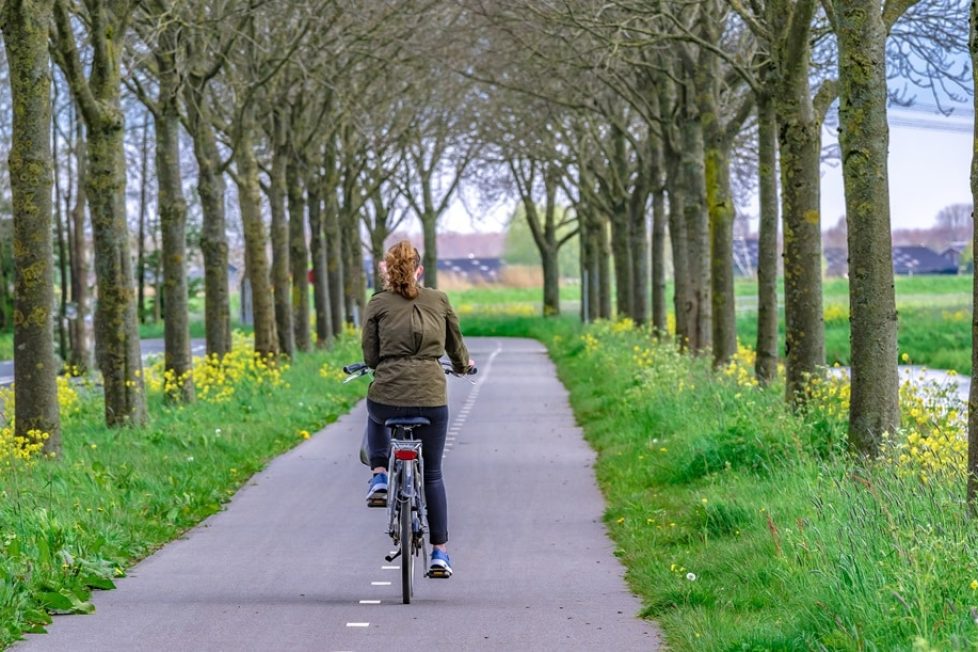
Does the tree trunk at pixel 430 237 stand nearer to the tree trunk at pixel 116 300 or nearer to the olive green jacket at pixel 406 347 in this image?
the tree trunk at pixel 116 300

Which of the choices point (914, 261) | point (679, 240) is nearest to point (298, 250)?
point (679, 240)

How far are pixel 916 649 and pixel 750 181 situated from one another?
34.3 meters

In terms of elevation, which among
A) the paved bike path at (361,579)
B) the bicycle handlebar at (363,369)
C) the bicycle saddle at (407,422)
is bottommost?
the paved bike path at (361,579)

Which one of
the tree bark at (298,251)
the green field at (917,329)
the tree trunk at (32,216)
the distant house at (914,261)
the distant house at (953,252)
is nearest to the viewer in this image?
the tree trunk at (32,216)

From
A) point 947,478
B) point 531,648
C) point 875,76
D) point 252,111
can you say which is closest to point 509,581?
point 531,648

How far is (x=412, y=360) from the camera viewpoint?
902 centimetres

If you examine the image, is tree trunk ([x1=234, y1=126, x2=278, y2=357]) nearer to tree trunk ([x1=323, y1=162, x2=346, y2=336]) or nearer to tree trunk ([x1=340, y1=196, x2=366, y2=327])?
tree trunk ([x1=323, y1=162, x2=346, y2=336])

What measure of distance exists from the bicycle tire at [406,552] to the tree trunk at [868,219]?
3.86 meters

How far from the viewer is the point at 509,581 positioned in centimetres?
929

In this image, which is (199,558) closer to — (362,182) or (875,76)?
(875,76)

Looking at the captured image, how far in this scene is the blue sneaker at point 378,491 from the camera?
9484 mm

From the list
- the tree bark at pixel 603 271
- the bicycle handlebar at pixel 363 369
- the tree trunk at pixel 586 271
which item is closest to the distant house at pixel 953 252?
the tree trunk at pixel 586 271

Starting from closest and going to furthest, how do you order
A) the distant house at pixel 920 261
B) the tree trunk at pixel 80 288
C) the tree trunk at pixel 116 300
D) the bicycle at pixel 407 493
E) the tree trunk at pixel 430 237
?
the bicycle at pixel 407 493 < the tree trunk at pixel 116 300 < the tree trunk at pixel 80 288 < the tree trunk at pixel 430 237 < the distant house at pixel 920 261

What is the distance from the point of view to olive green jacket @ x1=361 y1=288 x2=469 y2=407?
8.98 metres
